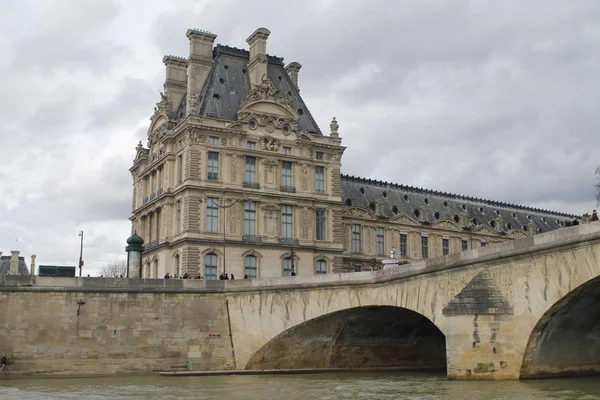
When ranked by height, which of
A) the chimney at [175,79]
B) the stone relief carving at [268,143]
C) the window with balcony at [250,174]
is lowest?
the window with balcony at [250,174]

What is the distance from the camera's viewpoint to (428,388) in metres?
32.9

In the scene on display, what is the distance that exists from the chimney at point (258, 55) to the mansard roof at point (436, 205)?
1491 cm

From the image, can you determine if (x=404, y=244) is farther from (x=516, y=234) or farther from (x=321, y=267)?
(x=321, y=267)

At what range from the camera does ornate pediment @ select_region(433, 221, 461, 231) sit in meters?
81.6

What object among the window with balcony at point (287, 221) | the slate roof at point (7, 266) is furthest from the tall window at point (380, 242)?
the slate roof at point (7, 266)

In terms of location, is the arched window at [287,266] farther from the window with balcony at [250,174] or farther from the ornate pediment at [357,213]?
the ornate pediment at [357,213]

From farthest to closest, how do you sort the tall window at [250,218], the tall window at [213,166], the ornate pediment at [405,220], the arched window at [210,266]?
the ornate pediment at [405,220]
the tall window at [250,218]
the tall window at [213,166]
the arched window at [210,266]

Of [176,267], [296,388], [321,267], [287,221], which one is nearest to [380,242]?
[321,267]

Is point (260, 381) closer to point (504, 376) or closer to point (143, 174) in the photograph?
point (504, 376)

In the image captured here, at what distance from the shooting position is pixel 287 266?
206 ft

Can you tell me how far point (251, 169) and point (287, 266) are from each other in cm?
806

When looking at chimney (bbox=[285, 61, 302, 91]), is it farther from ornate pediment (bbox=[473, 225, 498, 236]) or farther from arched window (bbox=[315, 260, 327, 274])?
ornate pediment (bbox=[473, 225, 498, 236])

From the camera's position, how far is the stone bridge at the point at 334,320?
32156mm

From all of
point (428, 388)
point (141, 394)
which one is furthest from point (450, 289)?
point (141, 394)
